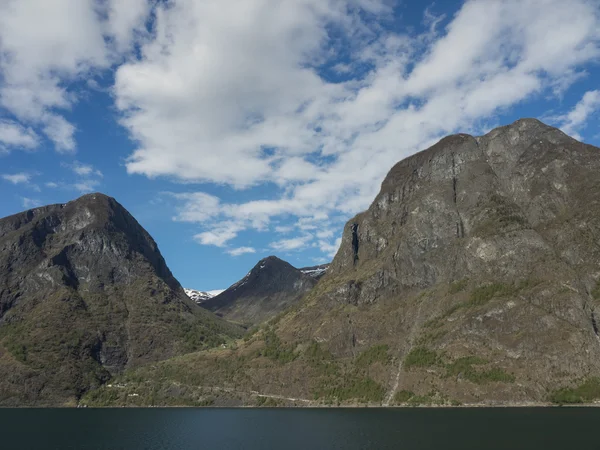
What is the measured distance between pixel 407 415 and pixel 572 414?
46.0 m

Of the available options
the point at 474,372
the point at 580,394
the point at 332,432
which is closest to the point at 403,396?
the point at 474,372

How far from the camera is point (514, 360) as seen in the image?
186 metres

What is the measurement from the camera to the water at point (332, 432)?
98.9m

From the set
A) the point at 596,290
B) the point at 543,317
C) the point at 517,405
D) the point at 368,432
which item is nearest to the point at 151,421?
the point at 368,432

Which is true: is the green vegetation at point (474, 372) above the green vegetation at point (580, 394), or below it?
above

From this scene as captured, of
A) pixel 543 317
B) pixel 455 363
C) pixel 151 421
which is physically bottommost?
pixel 151 421

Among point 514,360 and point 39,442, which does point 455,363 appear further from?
point 39,442

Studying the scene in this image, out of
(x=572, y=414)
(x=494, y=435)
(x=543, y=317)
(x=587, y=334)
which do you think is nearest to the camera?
(x=494, y=435)

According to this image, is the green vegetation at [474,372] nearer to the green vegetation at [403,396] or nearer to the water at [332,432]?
the green vegetation at [403,396]

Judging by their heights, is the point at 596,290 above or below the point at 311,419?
above

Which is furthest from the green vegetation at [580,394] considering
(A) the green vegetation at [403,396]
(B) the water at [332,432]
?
(A) the green vegetation at [403,396]

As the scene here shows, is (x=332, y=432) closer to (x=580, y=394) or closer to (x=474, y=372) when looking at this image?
(x=474, y=372)

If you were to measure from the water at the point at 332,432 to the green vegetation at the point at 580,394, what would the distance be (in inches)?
592

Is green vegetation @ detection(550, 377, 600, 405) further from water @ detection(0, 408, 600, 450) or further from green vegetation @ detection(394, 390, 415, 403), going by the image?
green vegetation @ detection(394, 390, 415, 403)
